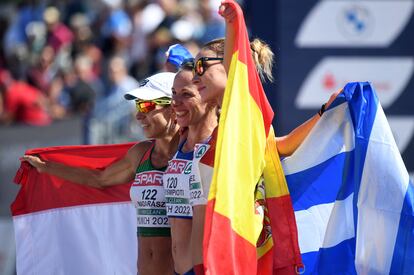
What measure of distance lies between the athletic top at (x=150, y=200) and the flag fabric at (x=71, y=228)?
2.43 ft

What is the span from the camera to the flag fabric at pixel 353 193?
5.19m

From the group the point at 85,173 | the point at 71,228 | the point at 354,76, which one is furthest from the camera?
the point at 354,76

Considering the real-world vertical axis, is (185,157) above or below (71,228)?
above

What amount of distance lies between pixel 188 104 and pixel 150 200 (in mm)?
798

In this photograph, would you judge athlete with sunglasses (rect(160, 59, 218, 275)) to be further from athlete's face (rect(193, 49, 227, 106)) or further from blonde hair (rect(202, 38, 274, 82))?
blonde hair (rect(202, 38, 274, 82))

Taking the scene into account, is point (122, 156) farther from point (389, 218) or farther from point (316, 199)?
point (389, 218)

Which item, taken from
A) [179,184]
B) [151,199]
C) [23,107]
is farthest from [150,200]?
Result: [23,107]

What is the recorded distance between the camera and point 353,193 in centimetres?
531

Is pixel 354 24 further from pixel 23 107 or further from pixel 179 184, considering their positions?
pixel 23 107

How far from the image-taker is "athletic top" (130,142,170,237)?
579 cm

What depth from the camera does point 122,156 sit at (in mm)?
6414

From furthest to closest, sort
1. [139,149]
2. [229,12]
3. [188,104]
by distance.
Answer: [139,149] < [188,104] < [229,12]

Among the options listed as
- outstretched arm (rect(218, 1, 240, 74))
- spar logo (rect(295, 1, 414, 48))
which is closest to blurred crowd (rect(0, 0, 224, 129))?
spar logo (rect(295, 1, 414, 48))

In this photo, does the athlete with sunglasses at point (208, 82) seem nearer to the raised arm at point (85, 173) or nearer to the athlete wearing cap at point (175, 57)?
the athlete wearing cap at point (175, 57)
